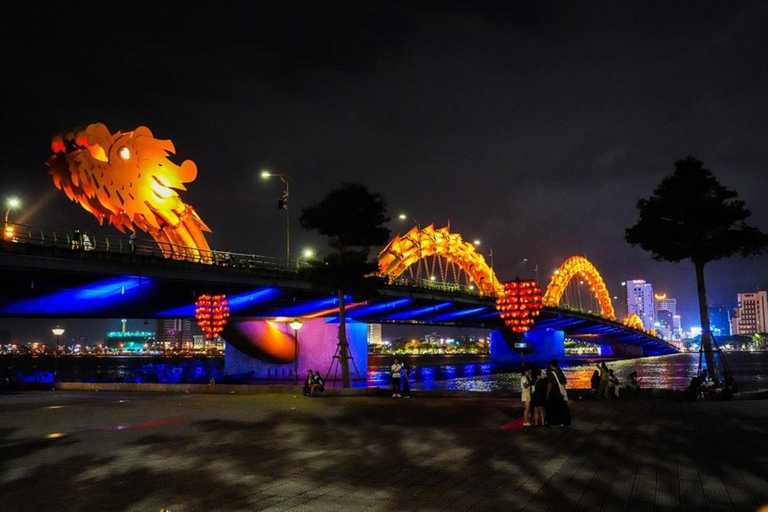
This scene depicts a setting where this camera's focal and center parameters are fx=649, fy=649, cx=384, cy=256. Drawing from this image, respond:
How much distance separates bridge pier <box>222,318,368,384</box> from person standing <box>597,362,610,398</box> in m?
40.2

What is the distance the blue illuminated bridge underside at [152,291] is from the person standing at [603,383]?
2022 cm

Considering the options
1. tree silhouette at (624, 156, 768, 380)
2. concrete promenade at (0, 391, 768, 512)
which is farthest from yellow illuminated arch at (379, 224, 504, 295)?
concrete promenade at (0, 391, 768, 512)

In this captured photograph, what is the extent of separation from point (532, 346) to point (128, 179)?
94258 mm

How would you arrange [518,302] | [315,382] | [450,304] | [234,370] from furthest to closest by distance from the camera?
[450,304], [234,370], [518,302], [315,382]

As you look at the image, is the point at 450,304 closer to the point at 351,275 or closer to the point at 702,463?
the point at 351,275

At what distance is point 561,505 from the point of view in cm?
945

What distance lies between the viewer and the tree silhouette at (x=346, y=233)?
125ft

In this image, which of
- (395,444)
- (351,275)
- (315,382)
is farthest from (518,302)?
(395,444)

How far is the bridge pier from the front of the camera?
220 ft

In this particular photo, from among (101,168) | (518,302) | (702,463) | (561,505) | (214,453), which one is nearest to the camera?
(561,505)

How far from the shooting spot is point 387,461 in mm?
13211

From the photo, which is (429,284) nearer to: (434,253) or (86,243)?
(434,253)

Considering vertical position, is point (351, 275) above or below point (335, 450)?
above

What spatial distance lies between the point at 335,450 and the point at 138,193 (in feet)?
158
